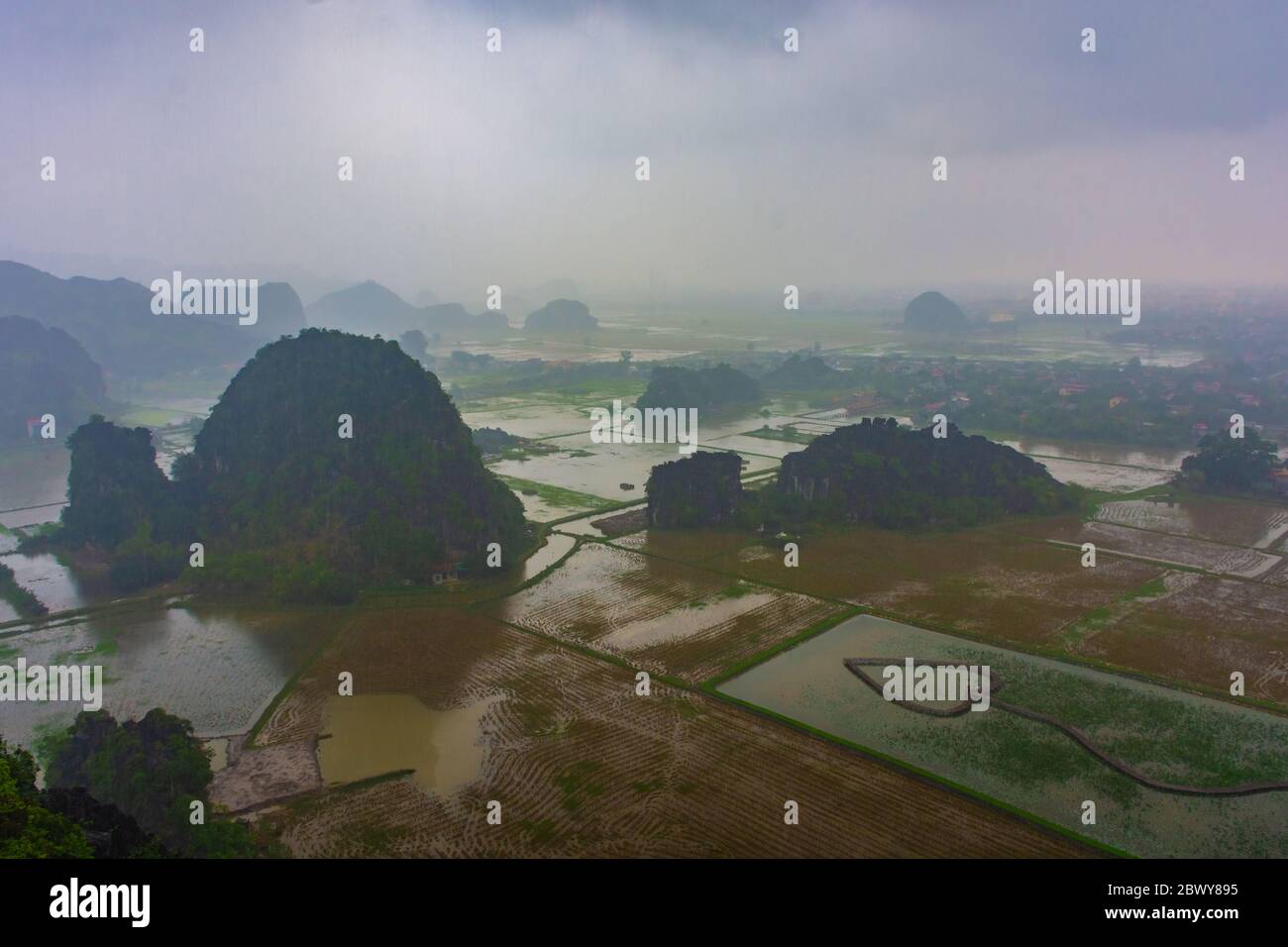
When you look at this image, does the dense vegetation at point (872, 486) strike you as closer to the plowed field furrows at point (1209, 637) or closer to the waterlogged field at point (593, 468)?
the waterlogged field at point (593, 468)

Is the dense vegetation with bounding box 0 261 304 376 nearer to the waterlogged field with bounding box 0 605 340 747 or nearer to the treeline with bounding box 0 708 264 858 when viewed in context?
the waterlogged field with bounding box 0 605 340 747

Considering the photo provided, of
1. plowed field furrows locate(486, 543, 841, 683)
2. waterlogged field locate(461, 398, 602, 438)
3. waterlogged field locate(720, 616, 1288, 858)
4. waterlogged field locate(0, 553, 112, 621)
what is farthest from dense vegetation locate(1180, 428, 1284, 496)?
waterlogged field locate(0, 553, 112, 621)

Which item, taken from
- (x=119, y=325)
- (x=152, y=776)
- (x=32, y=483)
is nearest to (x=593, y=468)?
(x=32, y=483)

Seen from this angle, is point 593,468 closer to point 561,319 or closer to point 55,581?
point 55,581

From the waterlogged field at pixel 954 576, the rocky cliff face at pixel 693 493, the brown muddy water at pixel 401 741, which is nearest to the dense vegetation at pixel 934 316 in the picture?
the waterlogged field at pixel 954 576

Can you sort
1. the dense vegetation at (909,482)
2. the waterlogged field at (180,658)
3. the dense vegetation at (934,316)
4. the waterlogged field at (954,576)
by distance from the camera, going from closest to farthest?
1. the waterlogged field at (180,658)
2. the waterlogged field at (954,576)
3. the dense vegetation at (909,482)
4. the dense vegetation at (934,316)
